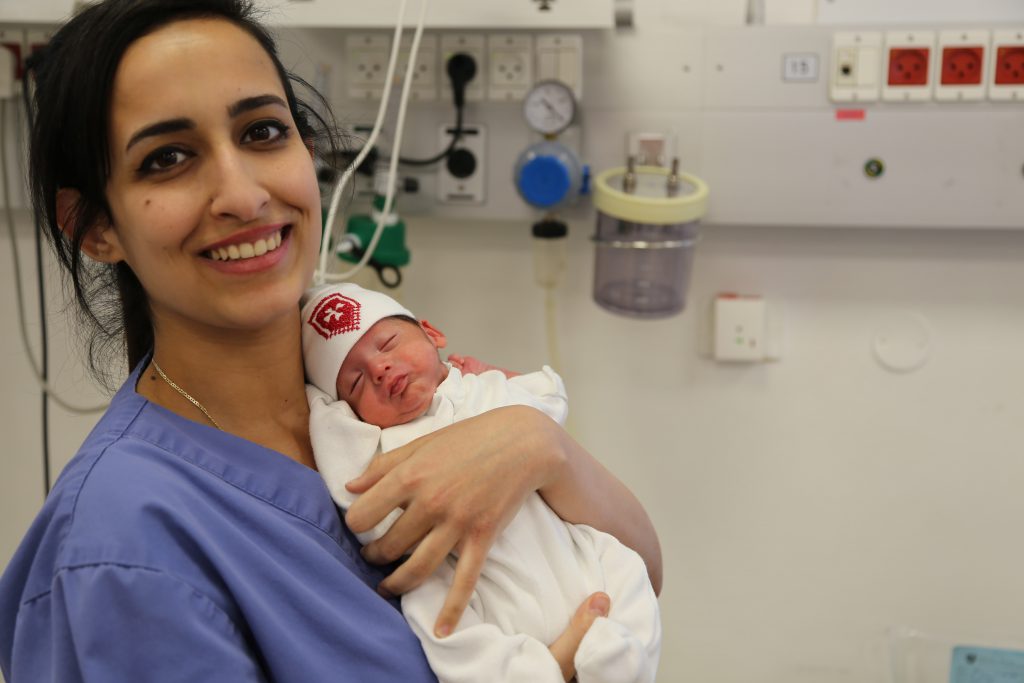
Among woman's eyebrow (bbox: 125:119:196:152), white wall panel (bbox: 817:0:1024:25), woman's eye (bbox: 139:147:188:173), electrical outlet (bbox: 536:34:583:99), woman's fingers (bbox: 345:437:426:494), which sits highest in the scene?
white wall panel (bbox: 817:0:1024:25)

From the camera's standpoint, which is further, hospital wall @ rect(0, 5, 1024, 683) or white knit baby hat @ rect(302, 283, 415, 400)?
hospital wall @ rect(0, 5, 1024, 683)

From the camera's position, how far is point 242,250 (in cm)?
107

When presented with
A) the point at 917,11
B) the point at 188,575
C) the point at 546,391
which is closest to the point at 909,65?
the point at 917,11

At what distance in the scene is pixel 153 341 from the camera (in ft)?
4.07

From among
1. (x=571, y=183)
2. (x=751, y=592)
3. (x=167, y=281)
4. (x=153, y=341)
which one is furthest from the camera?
(x=751, y=592)

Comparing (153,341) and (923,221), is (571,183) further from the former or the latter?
(153,341)

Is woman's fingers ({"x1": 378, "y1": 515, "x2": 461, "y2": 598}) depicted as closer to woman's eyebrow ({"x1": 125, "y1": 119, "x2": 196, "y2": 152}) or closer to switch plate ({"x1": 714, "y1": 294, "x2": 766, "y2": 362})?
woman's eyebrow ({"x1": 125, "y1": 119, "x2": 196, "y2": 152})

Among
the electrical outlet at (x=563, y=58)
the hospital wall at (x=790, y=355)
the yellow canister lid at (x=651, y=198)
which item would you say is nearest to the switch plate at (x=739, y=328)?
the hospital wall at (x=790, y=355)

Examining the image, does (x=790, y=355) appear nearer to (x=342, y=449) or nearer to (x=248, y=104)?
(x=342, y=449)

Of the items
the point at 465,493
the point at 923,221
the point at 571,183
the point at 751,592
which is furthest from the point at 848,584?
Answer: the point at 465,493

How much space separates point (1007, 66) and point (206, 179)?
4.65 feet

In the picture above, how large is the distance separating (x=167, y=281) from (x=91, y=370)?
0.40 meters

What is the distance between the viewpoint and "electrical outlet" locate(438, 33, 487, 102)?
184 centimetres

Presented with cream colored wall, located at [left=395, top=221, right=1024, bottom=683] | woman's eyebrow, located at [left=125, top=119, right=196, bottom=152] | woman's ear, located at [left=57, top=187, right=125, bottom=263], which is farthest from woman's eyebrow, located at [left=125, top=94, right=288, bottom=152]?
cream colored wall, located at [left=395, top=221, right=1024, bottom=683]
